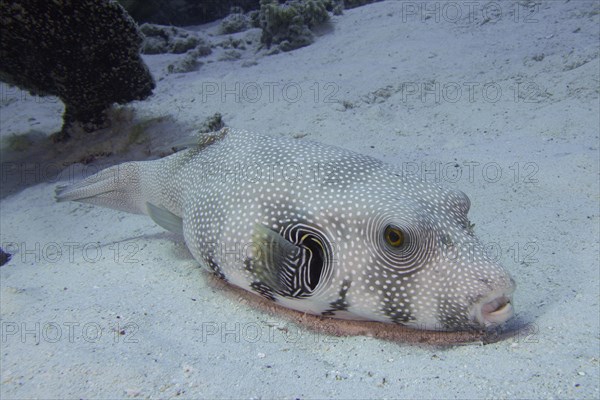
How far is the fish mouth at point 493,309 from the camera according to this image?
2.32 metres

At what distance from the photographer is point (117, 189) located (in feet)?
15.0

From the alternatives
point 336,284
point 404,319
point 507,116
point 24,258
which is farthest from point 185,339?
point 507,116

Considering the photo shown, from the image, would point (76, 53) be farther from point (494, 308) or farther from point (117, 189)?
point (494, 308)

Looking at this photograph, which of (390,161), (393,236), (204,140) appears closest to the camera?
(393,236)

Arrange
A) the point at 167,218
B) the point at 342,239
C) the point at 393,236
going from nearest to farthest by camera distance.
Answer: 1. the point at 393,236
2. the point at 342,239
3. the point at 167,218

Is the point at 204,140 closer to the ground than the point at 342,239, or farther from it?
farther from it

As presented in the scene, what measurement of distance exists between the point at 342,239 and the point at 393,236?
322 millimetres

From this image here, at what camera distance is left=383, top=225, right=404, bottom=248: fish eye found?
246cm

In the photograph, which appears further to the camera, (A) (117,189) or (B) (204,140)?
(A) (117,189)

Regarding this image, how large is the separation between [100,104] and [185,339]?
6104mm

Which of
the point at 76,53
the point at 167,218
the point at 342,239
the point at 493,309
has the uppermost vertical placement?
the point at 76,53

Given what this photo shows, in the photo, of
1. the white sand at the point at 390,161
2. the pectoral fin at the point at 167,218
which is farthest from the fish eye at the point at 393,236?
the pectoral fin at the point at 167,218

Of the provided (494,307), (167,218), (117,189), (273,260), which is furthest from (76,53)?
(494,307)

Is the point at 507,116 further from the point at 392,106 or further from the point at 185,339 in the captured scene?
the point at 185,339
